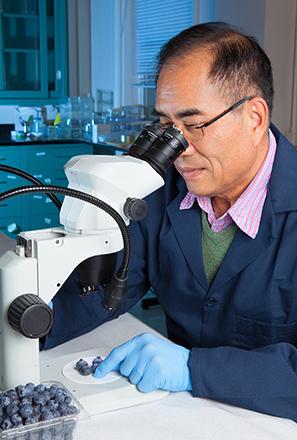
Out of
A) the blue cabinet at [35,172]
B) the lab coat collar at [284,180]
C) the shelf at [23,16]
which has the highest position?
the shelf at [23,16]

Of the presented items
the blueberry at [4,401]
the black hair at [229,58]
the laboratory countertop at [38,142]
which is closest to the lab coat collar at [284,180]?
the black hair at [229,58]

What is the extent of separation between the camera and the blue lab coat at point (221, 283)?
1377 millimetres

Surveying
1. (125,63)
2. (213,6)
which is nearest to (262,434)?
(213,6)

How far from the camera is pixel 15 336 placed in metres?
1.00

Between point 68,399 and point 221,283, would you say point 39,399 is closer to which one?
point 68,399

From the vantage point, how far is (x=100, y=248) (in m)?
1.01

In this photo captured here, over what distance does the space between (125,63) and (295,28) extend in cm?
208

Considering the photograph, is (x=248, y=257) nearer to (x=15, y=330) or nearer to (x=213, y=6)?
(x=15, y=330)

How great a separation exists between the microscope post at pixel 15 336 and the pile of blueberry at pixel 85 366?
0.14 m

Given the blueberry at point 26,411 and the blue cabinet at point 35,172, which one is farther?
the blue cabinet at point 35,172

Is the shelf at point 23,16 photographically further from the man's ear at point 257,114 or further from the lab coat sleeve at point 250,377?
the lab coat sleeve at point 250,377

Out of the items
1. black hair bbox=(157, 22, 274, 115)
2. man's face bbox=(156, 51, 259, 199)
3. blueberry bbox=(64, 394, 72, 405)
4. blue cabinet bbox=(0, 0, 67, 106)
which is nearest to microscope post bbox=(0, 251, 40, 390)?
blueberry bbox=(64, 394, 72, 405)

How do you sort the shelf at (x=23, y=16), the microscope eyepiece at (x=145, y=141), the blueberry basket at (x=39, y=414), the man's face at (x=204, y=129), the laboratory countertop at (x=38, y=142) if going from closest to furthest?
the blueberry basket at (x=39, y=414)
the microscope eyepiece at (x=145, y=141)
the man's face at (x=204, y=129)
the laboratory countertop at (x=38, y=142)
the shelf at (x=23, y=16)

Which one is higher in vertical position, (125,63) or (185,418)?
(125,63)
